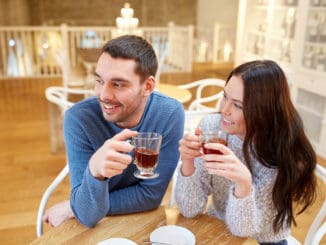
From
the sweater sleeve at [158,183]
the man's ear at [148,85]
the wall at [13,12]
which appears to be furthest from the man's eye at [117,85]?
the wall at [13,12]

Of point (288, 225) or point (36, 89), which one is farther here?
point (36, 89)

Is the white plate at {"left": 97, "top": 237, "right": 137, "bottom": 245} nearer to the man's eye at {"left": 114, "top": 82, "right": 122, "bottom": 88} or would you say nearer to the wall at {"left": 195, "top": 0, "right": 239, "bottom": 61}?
the man's eye at {"left": 114, "top": 82, "right": 122, "bottom": 88}

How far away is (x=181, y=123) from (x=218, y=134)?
12.4 inches

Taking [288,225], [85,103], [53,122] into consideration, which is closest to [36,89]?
[53,122]

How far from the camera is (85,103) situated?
4.29 feet

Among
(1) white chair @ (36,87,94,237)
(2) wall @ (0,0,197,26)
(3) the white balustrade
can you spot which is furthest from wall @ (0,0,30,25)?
(1) white chair @ (36,87,94,237)

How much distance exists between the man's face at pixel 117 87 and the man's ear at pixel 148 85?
24 mm

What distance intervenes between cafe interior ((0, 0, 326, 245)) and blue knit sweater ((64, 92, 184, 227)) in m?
0.09

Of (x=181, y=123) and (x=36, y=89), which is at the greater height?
(x=181, y=123)

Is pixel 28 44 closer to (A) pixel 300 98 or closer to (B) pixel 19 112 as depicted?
(B) pixel 19 112

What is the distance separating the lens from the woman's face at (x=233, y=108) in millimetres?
1191

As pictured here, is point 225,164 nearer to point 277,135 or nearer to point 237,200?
point 237,200

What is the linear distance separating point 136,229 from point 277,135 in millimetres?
566

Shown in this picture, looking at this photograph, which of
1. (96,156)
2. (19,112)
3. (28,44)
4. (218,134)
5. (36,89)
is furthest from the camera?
(28,44)
